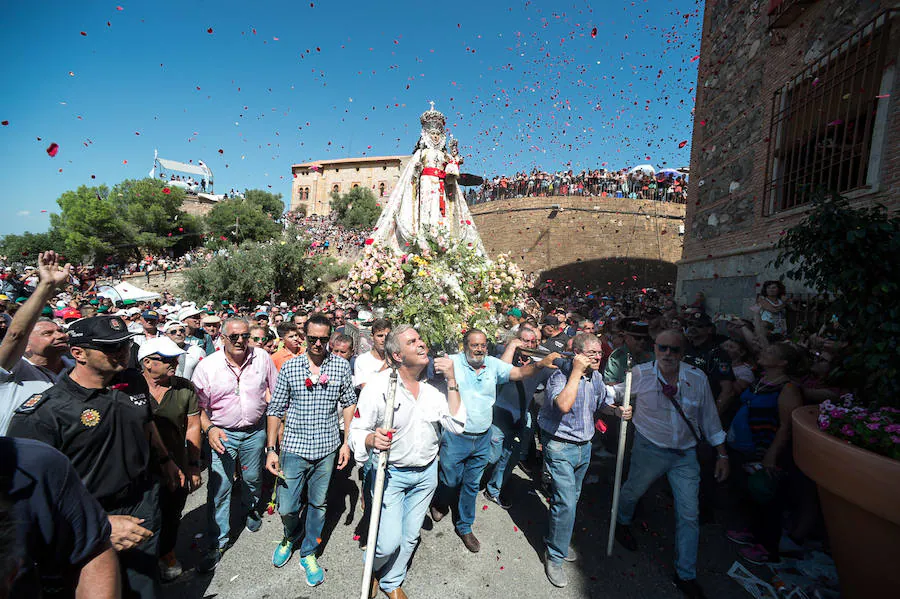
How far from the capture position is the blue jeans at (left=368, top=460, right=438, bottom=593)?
9.66 feet

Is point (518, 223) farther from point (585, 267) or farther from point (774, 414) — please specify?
point (774, 414)

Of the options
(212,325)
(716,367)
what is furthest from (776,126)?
(212,325)

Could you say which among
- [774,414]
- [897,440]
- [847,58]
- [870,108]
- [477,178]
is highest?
[847,58]

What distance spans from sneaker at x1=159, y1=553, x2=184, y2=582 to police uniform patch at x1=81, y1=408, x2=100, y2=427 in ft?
6.22

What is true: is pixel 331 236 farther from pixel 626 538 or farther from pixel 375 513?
pixel 375 513

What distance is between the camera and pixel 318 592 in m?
3.17

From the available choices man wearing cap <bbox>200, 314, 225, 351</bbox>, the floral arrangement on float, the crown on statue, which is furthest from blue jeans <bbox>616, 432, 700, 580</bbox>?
man wearing cap <bbox>200, 314, 225, 351</bbox>

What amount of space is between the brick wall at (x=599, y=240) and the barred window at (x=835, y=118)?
13.3m

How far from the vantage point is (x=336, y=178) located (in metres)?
60.4

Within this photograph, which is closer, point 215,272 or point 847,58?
point 847,58

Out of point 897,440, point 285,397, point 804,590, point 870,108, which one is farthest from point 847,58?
point 285,397

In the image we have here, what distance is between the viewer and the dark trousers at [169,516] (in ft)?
Result: 10.3

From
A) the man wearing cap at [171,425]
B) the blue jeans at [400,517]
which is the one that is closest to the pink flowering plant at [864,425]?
the blue jeans at [400,517]

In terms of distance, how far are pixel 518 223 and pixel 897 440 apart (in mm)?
22099
